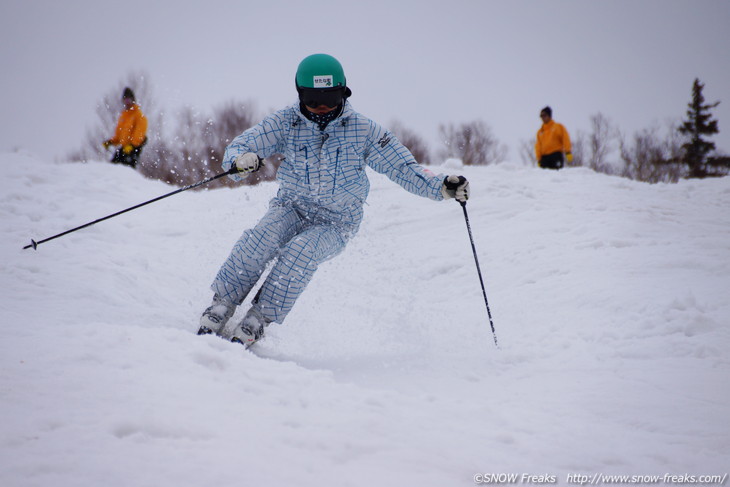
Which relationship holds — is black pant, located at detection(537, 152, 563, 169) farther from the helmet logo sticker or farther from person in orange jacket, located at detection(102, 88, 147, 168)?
the helmet logo sticker

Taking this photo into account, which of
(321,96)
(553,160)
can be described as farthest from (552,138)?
(321,96)

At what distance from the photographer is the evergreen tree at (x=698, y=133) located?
2472cm

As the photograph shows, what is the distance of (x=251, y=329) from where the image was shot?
2.99 metres

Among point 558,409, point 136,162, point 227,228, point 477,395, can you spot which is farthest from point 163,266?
point 136,162

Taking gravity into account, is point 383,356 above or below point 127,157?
below

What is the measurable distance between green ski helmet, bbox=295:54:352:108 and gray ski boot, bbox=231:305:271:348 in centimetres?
141

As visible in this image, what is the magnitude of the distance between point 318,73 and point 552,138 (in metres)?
9.09

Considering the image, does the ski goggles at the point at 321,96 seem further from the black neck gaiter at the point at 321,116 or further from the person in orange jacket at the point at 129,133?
the person in orange jacket at the point at 129,133

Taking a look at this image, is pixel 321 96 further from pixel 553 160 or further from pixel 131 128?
pixel 553 160

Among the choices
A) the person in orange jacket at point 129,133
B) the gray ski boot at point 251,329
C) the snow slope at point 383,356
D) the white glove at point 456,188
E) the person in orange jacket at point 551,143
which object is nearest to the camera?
the snow slope at point 383,356

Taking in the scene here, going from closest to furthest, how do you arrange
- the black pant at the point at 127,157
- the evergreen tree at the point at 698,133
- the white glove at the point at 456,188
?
1. the white glove at the point at 456,188
2. the black pant at the point at 127,157
3. the evergreen tree at the point at 698,133

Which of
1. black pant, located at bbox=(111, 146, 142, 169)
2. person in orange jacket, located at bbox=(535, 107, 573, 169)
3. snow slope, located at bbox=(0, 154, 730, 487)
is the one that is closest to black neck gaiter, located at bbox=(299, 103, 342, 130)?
snow slope, located at bbox=(0, 154, 730, 487)

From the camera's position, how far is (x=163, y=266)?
4797 mm

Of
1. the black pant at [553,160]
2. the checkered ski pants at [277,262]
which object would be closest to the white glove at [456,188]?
the checkered ski pants at [277,262]
